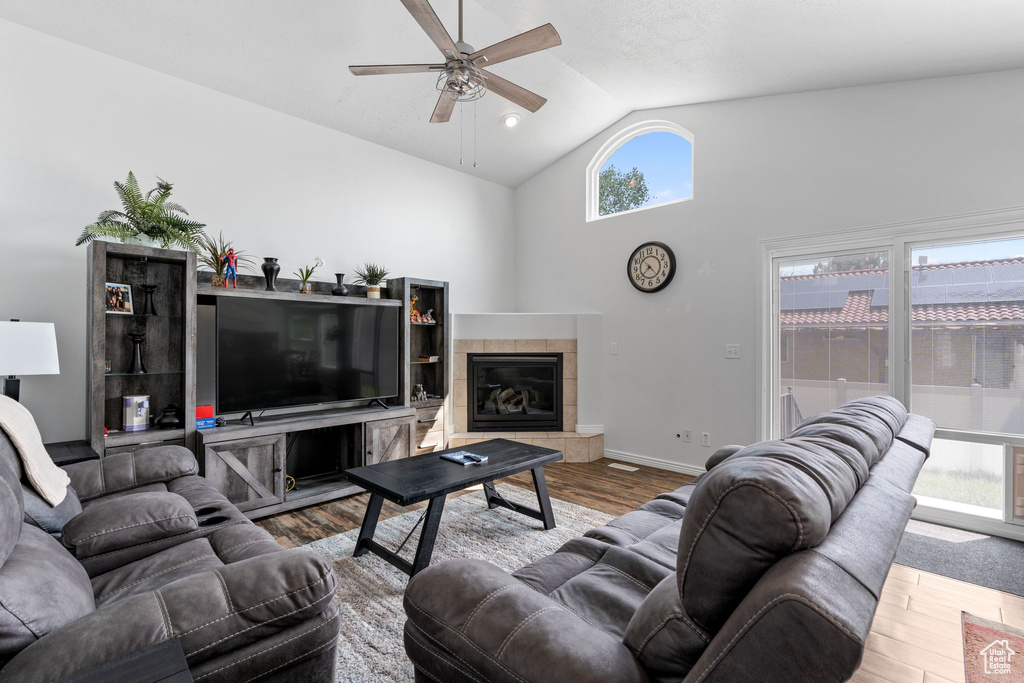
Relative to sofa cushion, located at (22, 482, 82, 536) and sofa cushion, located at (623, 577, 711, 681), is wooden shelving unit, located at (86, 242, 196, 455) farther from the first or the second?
sofa cushion, located at (623, 577, 711, 681)

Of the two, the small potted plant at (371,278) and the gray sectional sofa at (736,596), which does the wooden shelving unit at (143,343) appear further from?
the gray sectional sofa at (736,596)

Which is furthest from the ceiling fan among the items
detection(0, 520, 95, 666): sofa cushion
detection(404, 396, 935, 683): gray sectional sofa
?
detection(0, 520, 95, 666): sofa cushion

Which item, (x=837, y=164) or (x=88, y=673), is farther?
(x=837, y=164)

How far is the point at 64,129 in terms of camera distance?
9.46 feet

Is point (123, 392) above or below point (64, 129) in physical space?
below

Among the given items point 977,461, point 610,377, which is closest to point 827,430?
point 977,461

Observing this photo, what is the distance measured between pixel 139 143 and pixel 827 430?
4.13 metres

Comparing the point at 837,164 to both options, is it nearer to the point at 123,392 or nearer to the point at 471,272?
the point at 471,272

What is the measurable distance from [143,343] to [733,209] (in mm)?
4499

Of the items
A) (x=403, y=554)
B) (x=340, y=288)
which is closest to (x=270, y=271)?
(x=340, y=288)

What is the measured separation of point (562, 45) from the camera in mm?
3375

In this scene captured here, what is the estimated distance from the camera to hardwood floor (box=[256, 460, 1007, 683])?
Result: 1.82m

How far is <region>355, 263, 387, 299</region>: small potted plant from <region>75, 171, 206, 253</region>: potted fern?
134 centimetres

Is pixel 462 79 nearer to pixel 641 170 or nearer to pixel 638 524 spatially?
pixel 638 524
